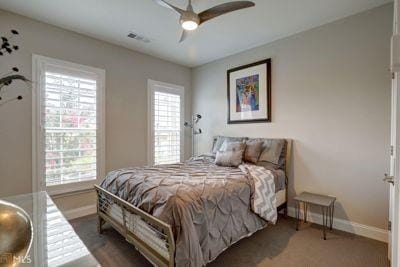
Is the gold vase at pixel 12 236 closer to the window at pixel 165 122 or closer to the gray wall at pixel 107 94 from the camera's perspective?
the gray wall at pixel 107 94

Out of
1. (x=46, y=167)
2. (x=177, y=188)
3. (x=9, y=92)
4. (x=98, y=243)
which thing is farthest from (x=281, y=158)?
(x=9, y=92)

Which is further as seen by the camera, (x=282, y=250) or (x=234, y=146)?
(x=234, y=146)

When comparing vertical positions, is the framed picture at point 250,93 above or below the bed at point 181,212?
above

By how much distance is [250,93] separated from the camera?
3725 mm

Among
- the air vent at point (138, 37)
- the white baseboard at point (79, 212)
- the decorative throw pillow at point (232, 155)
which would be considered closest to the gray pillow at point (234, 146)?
the decorative throw pillow at point (232, 155)

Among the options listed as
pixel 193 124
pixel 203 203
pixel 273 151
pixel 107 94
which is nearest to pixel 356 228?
pixel 273 151

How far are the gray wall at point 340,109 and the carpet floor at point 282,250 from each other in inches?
16.4

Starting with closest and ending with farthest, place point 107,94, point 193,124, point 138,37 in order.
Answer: point 138,37 < point 107,94 < point 193,124

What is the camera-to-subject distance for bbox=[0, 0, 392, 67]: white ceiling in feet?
8.18

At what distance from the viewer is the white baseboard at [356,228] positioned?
2.48 meters

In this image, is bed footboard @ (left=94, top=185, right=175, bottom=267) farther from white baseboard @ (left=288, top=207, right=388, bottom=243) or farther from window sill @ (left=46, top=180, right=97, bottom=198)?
white baseboard @ (left=288, top=207, right=388, bottom=243)

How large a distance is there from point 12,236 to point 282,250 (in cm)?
247

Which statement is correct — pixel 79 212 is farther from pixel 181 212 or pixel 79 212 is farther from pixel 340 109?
pixel 340 109

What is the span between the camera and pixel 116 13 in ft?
8.78
